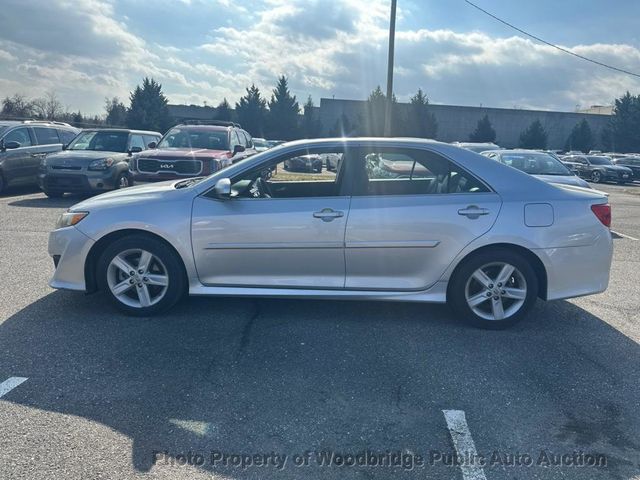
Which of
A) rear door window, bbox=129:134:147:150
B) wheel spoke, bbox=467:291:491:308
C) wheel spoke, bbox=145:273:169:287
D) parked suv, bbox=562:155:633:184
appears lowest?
parked suv, bbox=562:155:633:184

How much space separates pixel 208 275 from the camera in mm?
4578

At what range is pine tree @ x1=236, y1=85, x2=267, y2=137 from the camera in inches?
2510

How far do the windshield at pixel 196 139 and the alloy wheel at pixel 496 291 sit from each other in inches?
321

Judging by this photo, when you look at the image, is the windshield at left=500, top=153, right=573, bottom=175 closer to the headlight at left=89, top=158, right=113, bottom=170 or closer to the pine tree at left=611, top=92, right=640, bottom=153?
the headlight at left=89, top=158, right=113, bottom=170

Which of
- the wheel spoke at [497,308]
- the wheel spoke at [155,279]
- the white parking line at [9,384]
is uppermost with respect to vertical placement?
the wheel spoke at [155,279]

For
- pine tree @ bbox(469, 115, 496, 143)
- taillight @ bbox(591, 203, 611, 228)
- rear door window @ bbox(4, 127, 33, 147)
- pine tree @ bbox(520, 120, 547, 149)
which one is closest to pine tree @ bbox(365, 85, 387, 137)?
pine tree @ bbox(469, 115, 496, 143)

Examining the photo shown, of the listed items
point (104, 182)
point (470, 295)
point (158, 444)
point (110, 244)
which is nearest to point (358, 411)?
point (158, 444)

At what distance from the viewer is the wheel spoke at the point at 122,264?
4.58 metres

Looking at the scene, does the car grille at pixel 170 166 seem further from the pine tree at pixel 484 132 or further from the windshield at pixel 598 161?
the pine tree at pixel 484 132

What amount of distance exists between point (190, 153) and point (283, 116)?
5433 cm

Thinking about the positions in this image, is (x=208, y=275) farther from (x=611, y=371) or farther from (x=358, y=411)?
(x=611, y=371)

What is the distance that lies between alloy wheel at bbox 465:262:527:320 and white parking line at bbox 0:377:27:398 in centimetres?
353

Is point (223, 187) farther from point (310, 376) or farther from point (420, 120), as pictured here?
point (420, 120)

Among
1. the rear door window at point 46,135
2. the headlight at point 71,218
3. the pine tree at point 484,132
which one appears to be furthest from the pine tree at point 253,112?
the headlight at point 71,218
